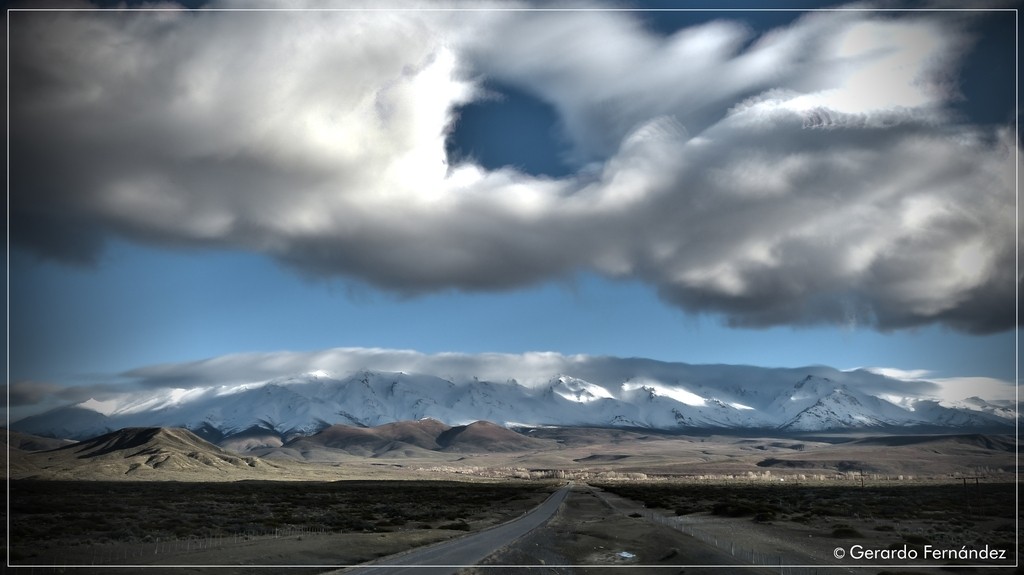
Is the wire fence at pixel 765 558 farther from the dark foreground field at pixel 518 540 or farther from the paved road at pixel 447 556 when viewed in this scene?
the paved road at pixel 447 556

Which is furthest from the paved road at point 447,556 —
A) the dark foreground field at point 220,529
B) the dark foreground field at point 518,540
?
the dark foreground field at point 220,529

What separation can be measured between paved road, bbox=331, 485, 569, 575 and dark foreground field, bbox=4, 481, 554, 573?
255 centimetres

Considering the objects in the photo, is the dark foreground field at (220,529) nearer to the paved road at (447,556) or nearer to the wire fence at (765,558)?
the paved road at (447,556)

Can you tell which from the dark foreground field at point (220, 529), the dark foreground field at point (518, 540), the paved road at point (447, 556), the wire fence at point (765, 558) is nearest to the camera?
the paved road at point (447, 556)

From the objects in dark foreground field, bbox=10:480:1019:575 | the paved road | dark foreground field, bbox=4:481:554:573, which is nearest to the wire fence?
dark foreground field, bbox=10:480:1019:575

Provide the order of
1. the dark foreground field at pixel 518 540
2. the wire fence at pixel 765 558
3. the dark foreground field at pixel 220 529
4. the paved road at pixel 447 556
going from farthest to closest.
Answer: the dark foreground field at pixel 220 529
the dark foreground field at pixel 518 540
the wire fence at pixel 765 558
the paved road at pixel 447 556

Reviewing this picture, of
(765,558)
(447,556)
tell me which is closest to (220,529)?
(447,556)

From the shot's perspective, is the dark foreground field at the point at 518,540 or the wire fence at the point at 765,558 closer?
the wire fence at the point at 765,558

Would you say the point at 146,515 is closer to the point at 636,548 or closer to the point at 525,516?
the point at 525,516

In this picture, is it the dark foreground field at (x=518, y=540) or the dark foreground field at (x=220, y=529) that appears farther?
the dark foreground field at (x=220, y=529)

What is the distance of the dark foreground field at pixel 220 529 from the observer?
1581 inches

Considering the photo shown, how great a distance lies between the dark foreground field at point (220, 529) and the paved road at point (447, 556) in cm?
255

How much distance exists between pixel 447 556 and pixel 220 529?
1055 inches

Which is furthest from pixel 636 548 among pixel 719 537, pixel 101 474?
pixel 101 474
